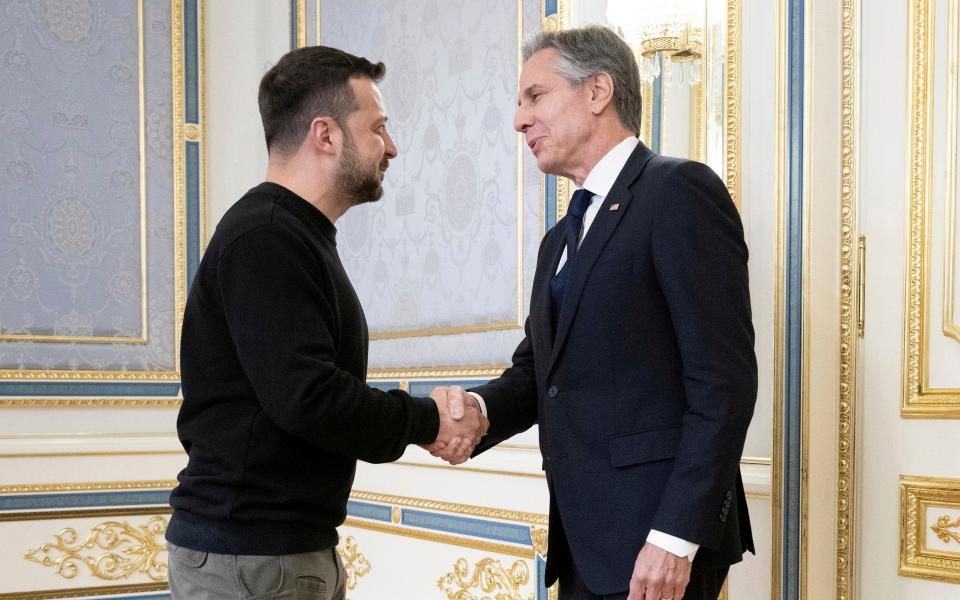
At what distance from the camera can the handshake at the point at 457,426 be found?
2.34 meters

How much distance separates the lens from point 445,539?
12.8 feet

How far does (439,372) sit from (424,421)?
184cm

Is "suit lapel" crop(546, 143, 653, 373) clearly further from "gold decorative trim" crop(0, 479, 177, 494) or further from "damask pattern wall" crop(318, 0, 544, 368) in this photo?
"gold decorative trim" crop(0, 479, 177, 494)

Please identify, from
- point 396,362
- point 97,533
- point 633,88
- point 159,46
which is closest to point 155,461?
point 97,533

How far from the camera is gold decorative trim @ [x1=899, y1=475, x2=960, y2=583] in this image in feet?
8.16

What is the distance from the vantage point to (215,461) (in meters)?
1.93

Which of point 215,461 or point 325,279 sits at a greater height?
point 325,279

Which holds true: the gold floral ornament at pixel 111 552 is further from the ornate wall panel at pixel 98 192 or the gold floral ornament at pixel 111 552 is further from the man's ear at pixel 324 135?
the man's ear at pixel 324 135

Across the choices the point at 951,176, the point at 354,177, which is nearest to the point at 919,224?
the point at 951,176

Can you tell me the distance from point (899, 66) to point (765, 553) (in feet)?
4.04

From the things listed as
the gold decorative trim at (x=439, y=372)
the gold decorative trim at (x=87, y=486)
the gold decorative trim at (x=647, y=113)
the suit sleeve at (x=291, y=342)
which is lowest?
the gold decorative trim at (x=87, y=486)

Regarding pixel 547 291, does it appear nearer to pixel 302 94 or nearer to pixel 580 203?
pixel 580 203

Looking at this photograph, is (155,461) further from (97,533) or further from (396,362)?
(396,362)

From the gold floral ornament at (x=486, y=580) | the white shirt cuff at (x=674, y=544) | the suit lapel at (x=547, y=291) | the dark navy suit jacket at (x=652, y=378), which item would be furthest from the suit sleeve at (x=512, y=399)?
the gold floral ornament at (x=486, y=580)
